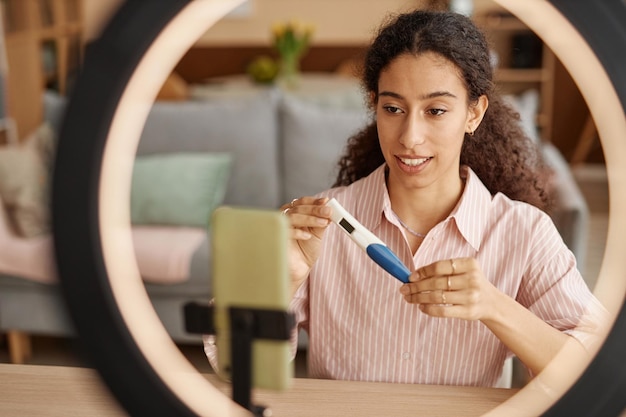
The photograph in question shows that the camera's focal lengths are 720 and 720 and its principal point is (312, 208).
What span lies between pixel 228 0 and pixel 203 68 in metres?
4.69

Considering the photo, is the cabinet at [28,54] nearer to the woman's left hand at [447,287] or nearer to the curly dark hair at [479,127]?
the curly dark hair at [479,127]

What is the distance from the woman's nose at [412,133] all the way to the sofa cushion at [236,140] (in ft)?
5.92

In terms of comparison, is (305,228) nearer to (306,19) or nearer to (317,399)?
(317,399)

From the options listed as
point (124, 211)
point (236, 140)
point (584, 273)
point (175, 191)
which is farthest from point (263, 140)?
point (124, 211)

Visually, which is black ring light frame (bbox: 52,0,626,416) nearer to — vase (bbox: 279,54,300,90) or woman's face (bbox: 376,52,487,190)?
woman's face (bbox: 376,52,487,190)

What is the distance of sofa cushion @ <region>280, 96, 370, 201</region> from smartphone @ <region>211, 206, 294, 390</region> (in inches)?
76.6

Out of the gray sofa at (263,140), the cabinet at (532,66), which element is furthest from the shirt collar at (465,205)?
the cabinet at (532,66)

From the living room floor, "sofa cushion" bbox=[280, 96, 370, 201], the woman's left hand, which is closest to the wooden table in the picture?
the living room floor

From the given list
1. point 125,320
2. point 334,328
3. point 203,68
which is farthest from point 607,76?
point 203,68

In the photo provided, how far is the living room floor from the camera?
2059mm

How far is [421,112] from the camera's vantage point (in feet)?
2.52

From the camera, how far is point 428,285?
2.14ft

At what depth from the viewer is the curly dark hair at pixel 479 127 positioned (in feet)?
2.65

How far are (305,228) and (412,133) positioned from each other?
15 centimetres
